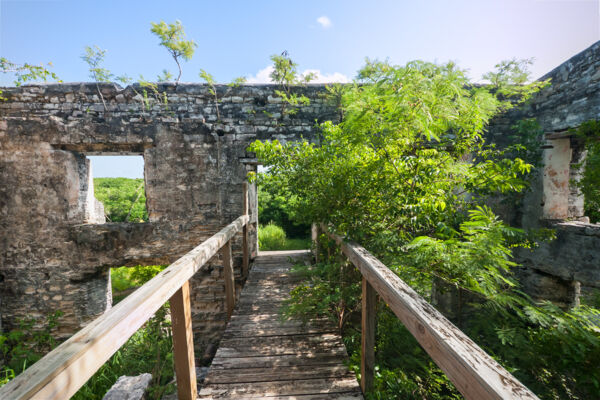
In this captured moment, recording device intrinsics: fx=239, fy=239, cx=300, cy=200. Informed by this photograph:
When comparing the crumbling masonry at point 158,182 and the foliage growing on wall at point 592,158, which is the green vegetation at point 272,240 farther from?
the foliage growing on wall at point 592,158

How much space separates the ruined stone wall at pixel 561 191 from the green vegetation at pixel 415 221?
254 centimetres

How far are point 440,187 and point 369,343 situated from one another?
143cm

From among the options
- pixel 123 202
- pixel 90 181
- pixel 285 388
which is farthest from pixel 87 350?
pixel 123 202

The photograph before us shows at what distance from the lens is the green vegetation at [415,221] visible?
A: 1832mm

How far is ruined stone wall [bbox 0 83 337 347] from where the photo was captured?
4039 mm

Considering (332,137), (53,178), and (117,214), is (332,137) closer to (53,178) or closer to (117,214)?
(53,178)

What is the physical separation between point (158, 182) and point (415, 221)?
426 cm

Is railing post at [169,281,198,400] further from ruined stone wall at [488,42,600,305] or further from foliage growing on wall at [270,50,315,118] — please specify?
ruined stone wall at [488,42,600,305]

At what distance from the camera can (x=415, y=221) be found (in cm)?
204

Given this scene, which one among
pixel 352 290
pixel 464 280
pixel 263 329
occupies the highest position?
pixel 464 280

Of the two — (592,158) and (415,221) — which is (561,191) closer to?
(592,158)

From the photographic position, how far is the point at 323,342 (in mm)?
2373

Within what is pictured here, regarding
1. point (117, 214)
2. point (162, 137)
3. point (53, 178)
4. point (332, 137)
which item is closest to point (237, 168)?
point (162, 137)

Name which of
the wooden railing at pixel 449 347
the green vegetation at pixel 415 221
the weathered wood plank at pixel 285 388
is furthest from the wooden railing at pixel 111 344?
the wooden railing at pixel 449 347
